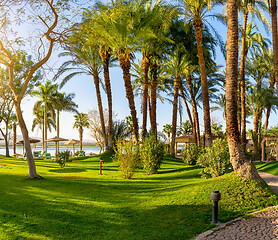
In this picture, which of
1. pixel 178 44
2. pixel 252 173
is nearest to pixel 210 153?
pixel 252 173

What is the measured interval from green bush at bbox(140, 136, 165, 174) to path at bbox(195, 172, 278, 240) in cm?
791

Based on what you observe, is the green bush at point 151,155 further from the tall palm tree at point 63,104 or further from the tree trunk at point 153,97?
the tall palm tree at point 63,104

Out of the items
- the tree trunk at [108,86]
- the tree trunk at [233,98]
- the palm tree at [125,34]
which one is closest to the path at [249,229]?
the tree trunk at [233,98]

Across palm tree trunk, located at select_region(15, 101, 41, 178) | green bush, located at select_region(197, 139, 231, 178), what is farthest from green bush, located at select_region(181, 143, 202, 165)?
palm tree trunk, located at select_region(15, 101, 41, 178)

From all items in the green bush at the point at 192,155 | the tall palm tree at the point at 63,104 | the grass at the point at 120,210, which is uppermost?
the tall palm tree at the point at 63,104

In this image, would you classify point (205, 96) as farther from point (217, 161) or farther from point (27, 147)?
point (27, 147)

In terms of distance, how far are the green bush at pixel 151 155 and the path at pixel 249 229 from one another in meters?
7.91

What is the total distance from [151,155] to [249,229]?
856cm

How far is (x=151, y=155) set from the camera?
13.3 meters

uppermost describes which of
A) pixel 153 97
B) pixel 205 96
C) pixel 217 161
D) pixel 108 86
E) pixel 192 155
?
pixel 108 86

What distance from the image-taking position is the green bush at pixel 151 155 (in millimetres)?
13297

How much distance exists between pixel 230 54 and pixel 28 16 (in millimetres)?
9582

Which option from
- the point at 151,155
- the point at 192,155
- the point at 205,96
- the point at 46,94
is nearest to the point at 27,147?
the point at 151,155

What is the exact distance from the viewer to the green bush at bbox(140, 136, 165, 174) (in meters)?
13.3
